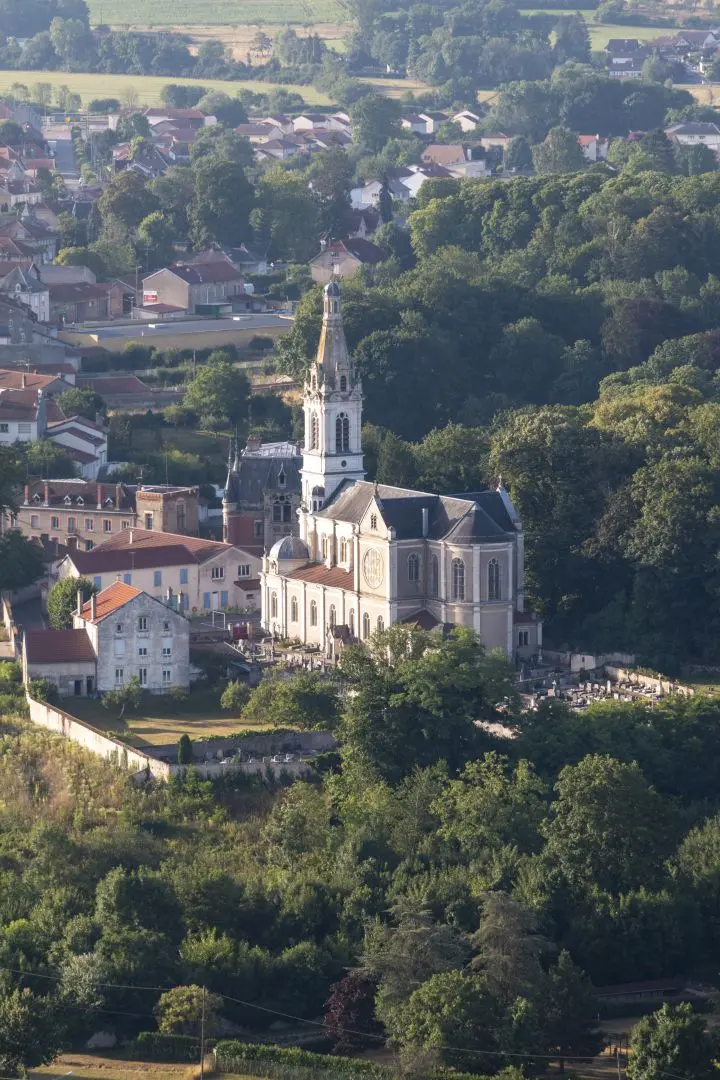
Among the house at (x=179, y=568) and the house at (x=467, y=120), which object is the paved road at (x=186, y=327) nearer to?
the house at (x=179, y=568)

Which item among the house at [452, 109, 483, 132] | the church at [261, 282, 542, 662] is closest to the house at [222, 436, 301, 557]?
the church at [261, 282, 542, 662]

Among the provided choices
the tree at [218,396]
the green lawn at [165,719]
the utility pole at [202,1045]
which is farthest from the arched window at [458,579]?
the tree at [218,396]

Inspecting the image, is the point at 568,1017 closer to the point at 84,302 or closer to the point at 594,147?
the point at 84,302

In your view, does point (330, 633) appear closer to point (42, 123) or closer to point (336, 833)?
point (336, 833)

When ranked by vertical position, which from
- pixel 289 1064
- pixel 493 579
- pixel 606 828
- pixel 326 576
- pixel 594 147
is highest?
pixel 594 147

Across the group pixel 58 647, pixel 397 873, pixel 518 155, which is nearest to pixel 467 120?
pixel 518 155

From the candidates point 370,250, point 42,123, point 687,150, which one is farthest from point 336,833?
point 42,123
